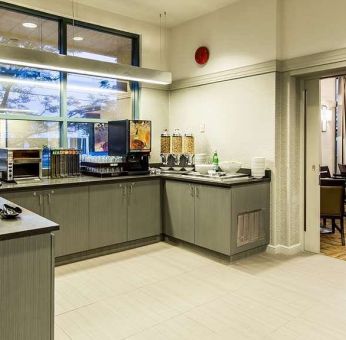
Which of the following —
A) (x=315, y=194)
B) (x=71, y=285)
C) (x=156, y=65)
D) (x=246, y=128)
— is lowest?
(x=71, y=285)

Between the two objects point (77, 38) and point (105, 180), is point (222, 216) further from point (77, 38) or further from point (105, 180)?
point (77, 38)

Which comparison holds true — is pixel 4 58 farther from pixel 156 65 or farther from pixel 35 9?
pixel 156 65

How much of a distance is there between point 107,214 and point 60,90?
67.9 inches

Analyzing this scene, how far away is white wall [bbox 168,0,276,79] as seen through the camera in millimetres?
4328

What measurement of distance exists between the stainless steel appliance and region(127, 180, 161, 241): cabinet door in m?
1.11

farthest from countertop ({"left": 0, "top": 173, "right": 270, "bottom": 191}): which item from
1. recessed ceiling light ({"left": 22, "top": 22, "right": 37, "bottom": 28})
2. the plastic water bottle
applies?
recessed ceiling light ({"left": 22, "top": 22, "right": 37, "bottom": 28})

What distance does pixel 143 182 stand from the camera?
4645 millimetres

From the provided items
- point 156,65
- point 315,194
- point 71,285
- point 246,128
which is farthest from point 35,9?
point 315,194

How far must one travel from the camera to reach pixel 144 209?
15.3 ft

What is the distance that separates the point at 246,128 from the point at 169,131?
1570 mm

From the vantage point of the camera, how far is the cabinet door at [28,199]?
11.7 feet

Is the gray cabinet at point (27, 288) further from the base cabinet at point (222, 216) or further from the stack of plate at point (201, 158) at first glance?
the stack of plate at point (201, 158)

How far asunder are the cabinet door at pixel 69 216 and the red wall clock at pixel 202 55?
2.44 metres

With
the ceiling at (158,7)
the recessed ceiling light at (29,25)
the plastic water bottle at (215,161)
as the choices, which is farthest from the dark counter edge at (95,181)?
the ceiling at (158,7)
